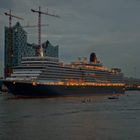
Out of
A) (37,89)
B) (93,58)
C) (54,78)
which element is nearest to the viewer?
(37,89)

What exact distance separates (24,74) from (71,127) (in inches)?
3010

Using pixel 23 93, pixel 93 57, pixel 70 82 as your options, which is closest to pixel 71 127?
pixel 23 93

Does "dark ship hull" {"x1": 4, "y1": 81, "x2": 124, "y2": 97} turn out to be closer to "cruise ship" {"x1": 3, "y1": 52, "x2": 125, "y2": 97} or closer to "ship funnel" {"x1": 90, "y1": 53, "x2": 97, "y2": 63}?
"cruise ship" {"x1": 3, "y1": 52, "x2": 125, "y2": 97}

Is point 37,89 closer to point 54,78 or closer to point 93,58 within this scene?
point 54,78

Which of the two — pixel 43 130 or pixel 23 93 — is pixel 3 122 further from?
pixel 23 93

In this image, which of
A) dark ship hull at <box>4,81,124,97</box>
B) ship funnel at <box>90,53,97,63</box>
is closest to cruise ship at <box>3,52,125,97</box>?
dark ship hull at <box>4,81,124,97</box>

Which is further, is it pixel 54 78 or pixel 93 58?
pixel 93 58

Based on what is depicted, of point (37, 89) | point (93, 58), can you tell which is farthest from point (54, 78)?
point (93, 58)

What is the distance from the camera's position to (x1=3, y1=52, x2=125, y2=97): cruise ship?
388 ft

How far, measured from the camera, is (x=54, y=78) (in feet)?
413

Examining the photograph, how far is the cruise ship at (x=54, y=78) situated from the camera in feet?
388

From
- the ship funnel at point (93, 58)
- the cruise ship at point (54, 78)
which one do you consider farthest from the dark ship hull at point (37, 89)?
the ship funnel at point (93, 58)

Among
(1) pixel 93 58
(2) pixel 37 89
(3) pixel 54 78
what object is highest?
(1) pixel 93 58

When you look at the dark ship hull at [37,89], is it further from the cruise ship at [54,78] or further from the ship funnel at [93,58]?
the ship funnel at [93,58]
